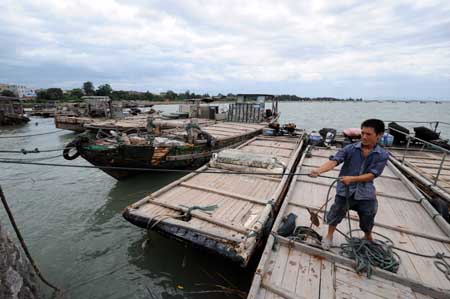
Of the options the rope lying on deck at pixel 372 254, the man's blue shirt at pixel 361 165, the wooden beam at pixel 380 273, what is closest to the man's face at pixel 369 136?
the man's blue shirt at pixel 361 165

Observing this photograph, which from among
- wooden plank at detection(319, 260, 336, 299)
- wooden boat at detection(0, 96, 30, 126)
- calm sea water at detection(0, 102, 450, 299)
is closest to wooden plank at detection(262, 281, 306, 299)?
wooden plank at detection(319, 260, 336, 299)

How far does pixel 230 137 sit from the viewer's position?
10.7m

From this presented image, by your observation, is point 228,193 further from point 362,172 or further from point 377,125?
point 377,125

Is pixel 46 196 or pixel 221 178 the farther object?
pixel 46 196

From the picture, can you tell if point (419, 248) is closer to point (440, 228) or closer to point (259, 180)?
point (440, 228)

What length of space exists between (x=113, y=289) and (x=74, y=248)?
1834 millimetres

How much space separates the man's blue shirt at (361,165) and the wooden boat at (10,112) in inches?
1362

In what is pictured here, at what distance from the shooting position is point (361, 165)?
9.32ft

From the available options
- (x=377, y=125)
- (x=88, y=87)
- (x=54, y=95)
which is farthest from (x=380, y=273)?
(x=88, y=87)

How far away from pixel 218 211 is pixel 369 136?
292 cm

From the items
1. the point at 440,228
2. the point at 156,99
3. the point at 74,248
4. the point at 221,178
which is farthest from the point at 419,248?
the point at 156,99

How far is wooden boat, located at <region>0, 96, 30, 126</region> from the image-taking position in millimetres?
23859

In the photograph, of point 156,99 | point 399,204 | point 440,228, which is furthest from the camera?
point 156,99

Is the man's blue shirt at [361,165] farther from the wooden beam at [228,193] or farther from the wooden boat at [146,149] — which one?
the wooden boat at [146,149]
